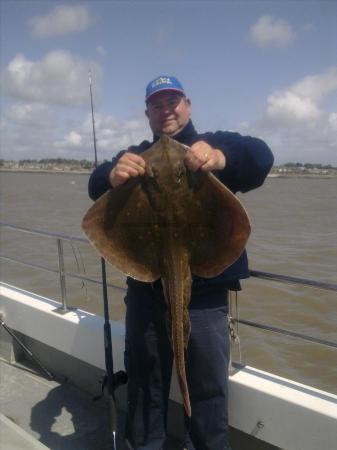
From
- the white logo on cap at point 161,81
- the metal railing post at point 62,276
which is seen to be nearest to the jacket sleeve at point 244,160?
the white logo on cap at point 161,81

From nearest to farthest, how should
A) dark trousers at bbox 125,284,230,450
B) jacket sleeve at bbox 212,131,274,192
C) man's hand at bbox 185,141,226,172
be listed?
man's hand at bbox 185,141,226,172
jacket sleeve at bbox 212,131,274,192
dark trousers at bbox 125,284,230,450

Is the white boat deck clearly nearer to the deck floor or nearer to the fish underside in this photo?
the deck floor

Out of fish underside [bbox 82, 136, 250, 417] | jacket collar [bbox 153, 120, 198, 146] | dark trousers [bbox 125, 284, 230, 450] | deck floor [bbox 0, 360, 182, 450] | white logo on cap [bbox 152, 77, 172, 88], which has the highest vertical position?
white logo on cap [bbox 152, 77, 172, 88]

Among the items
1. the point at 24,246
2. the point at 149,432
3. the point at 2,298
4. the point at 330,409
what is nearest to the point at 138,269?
the point at 149,432

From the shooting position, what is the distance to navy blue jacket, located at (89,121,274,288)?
2.37m

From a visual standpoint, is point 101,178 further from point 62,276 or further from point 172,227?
point 62,276

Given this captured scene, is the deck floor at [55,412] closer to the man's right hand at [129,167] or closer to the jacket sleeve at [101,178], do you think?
the jacket sleeve at [101,178]

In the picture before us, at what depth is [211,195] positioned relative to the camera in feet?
6.97

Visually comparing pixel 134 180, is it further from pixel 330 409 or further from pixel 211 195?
pixel 330 409

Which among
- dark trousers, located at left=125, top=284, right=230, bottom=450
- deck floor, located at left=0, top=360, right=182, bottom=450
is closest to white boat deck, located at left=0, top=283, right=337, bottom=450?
deck floor, located at left=0, top=360, right=182, bottom=450

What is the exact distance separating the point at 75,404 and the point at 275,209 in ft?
74.3

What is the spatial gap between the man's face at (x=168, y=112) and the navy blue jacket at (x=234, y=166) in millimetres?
49

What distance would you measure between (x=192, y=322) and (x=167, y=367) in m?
A: 0.44

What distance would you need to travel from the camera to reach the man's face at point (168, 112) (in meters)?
2.59
